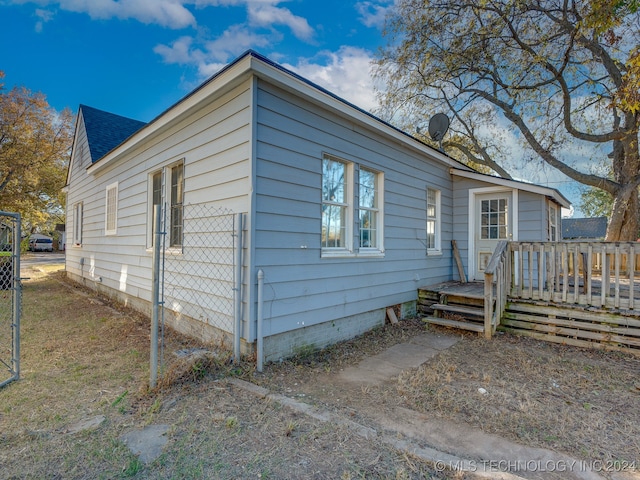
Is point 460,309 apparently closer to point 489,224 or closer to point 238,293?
point 489,224

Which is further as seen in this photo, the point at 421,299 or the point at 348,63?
the point at 348,63

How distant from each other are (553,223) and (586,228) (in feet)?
71.8

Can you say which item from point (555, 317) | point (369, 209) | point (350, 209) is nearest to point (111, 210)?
point (350, 209)

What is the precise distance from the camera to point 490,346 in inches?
188

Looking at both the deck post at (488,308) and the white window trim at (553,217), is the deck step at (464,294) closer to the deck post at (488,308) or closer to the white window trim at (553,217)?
the deck post at (488,308)

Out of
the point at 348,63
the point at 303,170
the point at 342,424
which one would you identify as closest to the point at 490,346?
the point at 342,424

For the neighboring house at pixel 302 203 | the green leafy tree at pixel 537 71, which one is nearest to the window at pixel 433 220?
the neighboring house at pixel 302 203

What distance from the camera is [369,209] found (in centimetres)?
546

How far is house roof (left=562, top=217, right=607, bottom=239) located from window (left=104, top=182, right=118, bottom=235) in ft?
89.7

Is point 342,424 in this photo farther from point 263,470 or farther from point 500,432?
point 500,432

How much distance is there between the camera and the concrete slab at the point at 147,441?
217 centimetres

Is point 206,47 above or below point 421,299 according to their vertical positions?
above

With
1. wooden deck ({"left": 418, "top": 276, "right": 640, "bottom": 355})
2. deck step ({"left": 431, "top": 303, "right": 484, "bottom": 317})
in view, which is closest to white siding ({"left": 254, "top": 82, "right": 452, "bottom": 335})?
deck step ({"left": 431, "top": 303, "right": 484, "bottom": 317})

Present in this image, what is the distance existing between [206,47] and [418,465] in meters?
8.88
